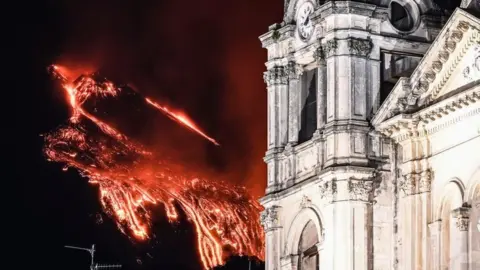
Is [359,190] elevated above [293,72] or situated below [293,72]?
below

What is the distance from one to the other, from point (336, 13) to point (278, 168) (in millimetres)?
6156

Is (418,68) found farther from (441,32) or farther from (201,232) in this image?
(201,232)

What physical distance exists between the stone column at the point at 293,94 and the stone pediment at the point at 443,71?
4.58 m

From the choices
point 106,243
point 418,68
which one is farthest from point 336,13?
point 106,243

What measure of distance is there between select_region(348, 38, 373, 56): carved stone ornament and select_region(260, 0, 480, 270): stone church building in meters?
0.03

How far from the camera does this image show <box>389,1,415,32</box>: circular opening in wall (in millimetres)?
68750

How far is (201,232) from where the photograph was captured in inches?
A: 3875

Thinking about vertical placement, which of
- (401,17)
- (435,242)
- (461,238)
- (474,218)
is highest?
(401,17)

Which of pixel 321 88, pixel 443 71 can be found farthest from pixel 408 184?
pixel 321 88

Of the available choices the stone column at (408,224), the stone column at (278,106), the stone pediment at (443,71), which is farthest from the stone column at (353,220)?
the stone column at (278,106)

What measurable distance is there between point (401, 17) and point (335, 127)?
472 cm

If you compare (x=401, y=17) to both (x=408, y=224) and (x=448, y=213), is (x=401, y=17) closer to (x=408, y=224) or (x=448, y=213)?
(x=408, y=224)

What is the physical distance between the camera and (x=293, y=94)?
232 feet

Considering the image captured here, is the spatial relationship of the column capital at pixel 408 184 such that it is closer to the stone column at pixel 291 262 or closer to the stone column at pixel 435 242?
the stone column at pixel 435 242
